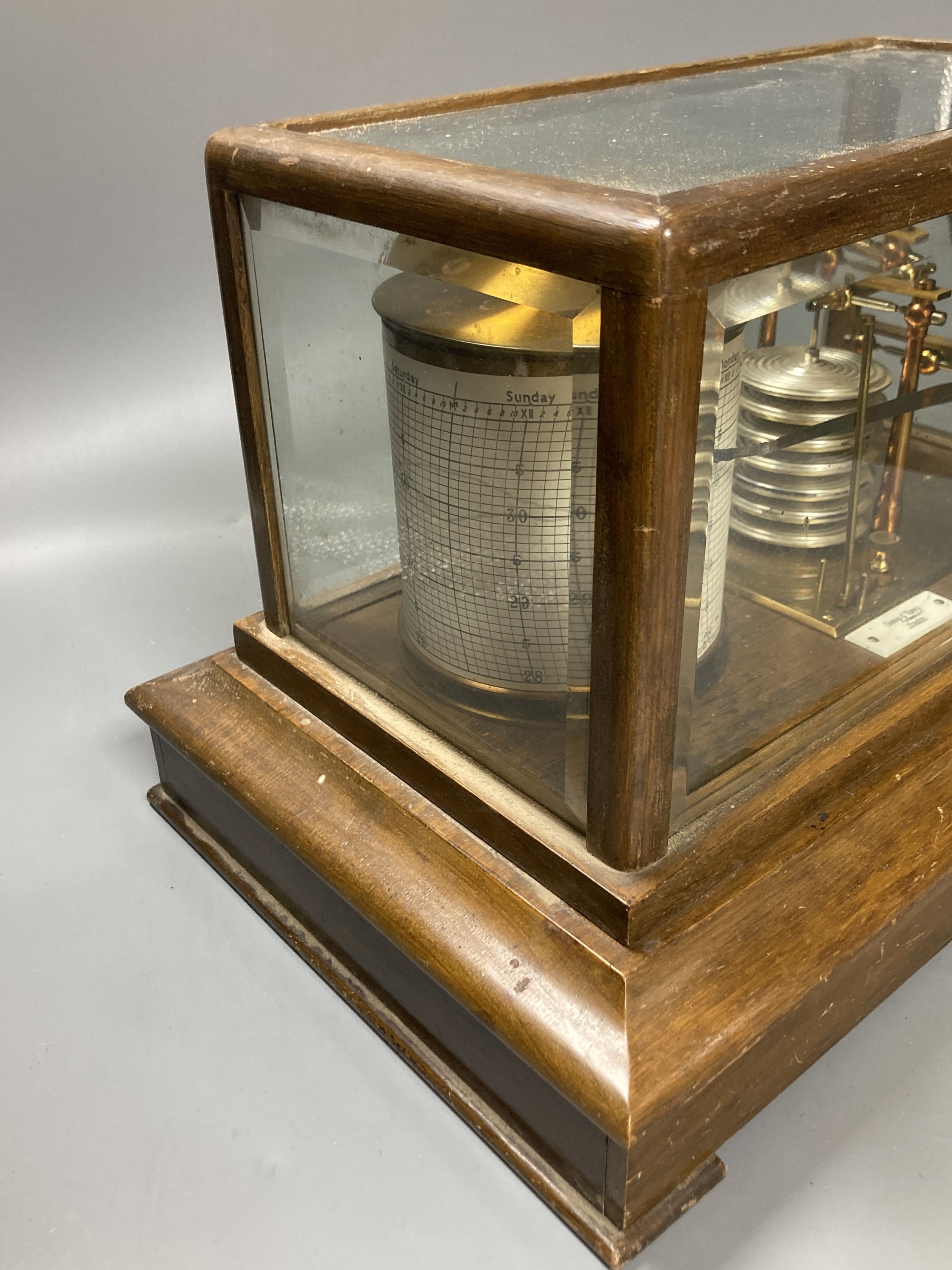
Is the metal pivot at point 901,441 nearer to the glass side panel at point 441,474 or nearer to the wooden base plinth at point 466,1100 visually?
the glass side panel at point 441,474

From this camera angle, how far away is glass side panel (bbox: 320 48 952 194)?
809 millimetres

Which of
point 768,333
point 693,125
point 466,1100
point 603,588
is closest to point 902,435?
point 768,333

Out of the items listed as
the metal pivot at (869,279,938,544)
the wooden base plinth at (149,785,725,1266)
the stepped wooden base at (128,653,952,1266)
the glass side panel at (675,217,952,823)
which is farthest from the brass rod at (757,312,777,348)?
the wooden base plinth at (149,785,725,1266)

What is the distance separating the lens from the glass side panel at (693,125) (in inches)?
31.9

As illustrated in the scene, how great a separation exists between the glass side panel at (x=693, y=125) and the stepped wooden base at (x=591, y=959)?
51cm

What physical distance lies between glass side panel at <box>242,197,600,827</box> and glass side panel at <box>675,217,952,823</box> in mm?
108

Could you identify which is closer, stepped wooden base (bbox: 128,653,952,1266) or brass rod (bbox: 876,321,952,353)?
stepped wooden base (bbox: 128,653,952,1266)

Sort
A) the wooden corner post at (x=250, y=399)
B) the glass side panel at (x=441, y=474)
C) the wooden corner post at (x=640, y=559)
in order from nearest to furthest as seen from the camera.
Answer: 1. the wooden corner post at (x=640, y=559)
2. the glass side panel at (x=441, y=474)
3. the wooden corner post at (x=250, y=399)

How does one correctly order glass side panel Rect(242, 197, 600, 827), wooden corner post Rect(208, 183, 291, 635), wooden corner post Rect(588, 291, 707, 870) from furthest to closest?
wooden corner post Rect(208, 183, 291, 635), glass side panel Rect(242, 197, 600, 827), wooden corner post Rect(588, 291, 707, 870)

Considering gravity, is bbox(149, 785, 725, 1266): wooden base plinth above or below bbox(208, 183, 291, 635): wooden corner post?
below

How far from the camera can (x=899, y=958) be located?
Answer: 1.05 m

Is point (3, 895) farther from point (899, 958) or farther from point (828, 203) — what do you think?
point (828, 203)

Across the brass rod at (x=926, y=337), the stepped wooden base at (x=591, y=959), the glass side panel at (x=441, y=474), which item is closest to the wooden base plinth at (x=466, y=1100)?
the stepped wooden base at (x=591, y=959)

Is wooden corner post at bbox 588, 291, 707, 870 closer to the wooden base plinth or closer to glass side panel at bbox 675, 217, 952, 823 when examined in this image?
glass side panel at bbox 675, 217, 952, 823
